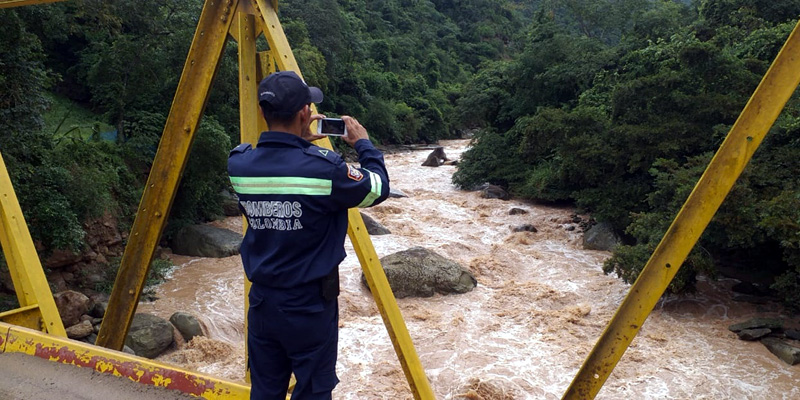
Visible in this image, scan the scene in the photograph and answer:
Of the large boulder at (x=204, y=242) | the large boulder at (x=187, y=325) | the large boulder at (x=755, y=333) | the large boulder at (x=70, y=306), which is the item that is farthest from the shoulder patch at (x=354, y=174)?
the large boulder at (x=204, y=242)

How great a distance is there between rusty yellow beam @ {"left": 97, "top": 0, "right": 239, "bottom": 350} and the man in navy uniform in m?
0.92

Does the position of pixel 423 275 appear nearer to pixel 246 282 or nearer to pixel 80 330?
pixel 80 330

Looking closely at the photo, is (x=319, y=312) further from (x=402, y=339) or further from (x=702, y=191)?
(x=702, y=191)

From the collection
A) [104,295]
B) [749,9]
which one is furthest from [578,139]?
[104,295]

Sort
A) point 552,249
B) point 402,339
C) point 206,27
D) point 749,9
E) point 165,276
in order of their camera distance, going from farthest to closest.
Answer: point 749,9 < point 552,249 < point 165,276 < point 206,27 < point 402,339

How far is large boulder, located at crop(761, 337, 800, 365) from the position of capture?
7.20 m

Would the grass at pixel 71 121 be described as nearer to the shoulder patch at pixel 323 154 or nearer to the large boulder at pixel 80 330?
the large boulder at pixel 80 330

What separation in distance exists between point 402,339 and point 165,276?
9.02 m

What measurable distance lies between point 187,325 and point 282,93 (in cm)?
681

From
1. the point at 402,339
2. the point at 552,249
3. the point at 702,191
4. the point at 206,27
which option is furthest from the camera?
the point at 552,249

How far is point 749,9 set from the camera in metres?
14.6

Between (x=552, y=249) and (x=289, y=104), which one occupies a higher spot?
(x=289, y=104)

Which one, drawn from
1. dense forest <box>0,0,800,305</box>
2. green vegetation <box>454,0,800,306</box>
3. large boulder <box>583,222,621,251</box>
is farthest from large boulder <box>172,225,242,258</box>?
large boulder <box>583,222,621,251</box>

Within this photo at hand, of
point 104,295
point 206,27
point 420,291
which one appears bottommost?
point 104,295
